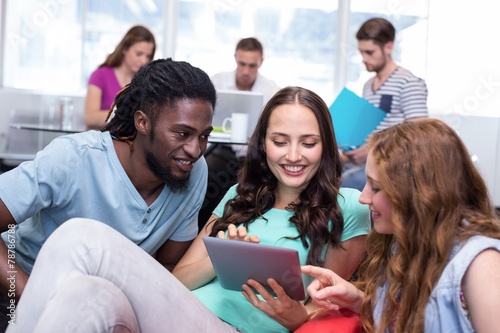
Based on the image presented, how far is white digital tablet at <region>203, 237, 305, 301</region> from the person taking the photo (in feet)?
4.37

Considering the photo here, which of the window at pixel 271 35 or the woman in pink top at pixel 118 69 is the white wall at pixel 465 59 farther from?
the woman in pink top at pixel 118 69

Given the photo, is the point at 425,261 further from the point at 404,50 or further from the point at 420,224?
the point at 404,50

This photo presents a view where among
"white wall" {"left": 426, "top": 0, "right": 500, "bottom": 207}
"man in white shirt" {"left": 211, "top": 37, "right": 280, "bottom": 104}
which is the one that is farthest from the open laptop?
"white wall" {"left": 426, "top": 0, "right": 500, "bottom": 207}

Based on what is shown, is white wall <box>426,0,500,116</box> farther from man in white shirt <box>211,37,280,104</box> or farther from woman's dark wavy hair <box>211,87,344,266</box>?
woman's dark wavy hair <box>211,87,344,266</box>

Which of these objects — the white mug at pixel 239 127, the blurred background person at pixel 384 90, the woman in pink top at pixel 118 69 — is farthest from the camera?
the woman in pink top at pixel 118 69

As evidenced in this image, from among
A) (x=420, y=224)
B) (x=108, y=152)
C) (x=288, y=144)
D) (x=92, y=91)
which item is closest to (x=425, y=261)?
(x=420, y=224)

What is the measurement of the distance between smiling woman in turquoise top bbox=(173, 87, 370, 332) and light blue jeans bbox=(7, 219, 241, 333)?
9.9 inches

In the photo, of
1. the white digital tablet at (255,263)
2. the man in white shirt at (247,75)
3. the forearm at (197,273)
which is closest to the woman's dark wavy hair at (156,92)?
the forearm at (197,273)

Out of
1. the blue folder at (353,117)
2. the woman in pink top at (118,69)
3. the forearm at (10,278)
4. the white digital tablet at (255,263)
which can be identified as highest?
the woman in pink top at (118,69)

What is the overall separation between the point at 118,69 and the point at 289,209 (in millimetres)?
2455

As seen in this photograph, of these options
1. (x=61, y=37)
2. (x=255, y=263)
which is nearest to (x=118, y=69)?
(x=61, y=37)

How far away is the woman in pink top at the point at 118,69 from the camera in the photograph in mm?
3865

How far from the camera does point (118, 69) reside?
12.9 ft

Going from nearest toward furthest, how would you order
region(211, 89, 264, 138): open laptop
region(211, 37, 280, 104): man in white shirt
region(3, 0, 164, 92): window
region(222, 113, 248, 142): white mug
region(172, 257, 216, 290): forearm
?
region(172, 257, 216, 290): forearm
region(222, 113, 248, 142): white mug
region(211, 89, 264, 138): open laptop
region(211, 37, 280, 104): man in white shirt
region(3, 0, 164, 92): window
